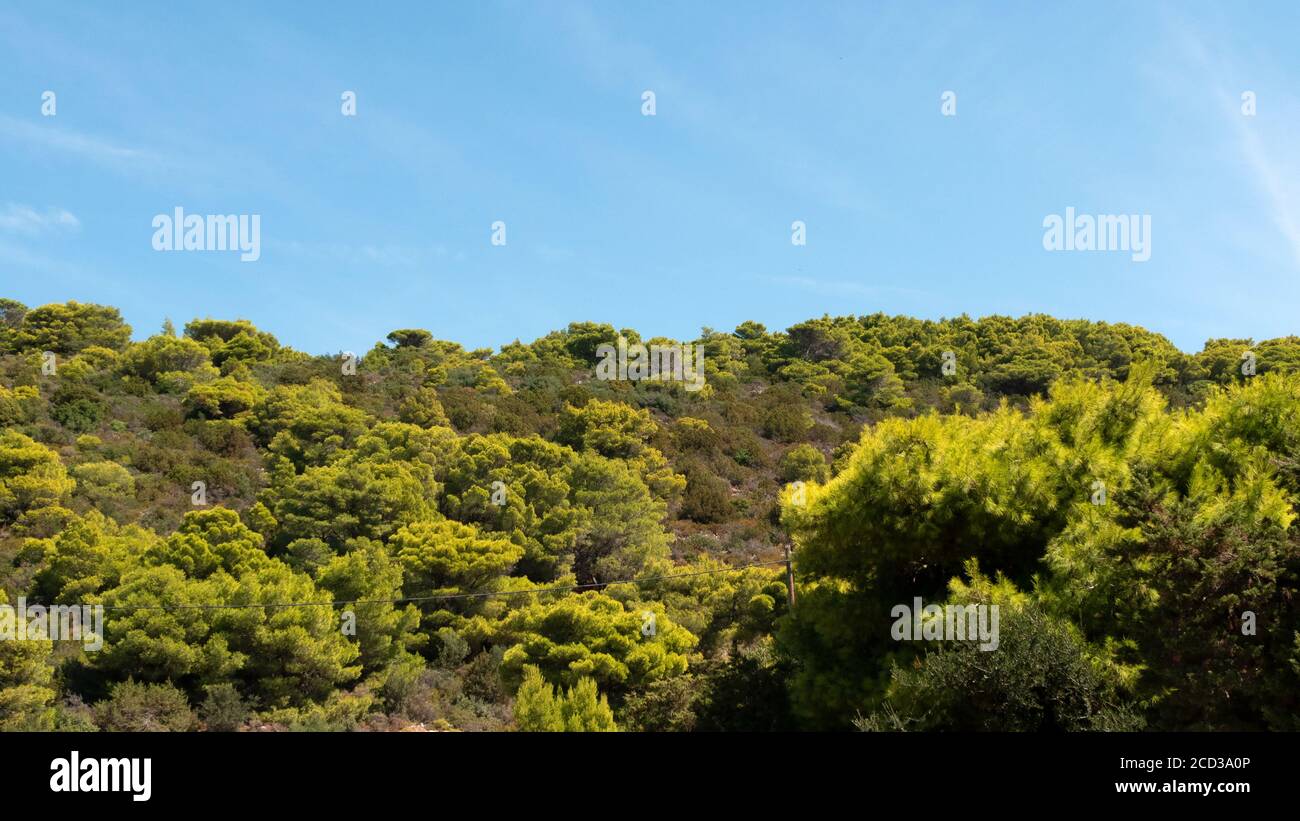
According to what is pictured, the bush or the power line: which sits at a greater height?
the power line

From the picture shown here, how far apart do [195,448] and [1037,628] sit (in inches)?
1246

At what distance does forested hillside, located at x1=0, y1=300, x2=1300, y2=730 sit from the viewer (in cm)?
888

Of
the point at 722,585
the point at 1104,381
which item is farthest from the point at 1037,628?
the point at 722,585

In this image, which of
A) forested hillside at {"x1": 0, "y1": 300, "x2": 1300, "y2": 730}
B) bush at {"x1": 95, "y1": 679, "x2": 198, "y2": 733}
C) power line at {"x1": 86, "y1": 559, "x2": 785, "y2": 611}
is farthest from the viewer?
power line at {"x1": 86, "y1": 559, "x2": 785, "y2": 611}

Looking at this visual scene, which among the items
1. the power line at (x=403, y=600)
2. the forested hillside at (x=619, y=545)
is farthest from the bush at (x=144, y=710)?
the power line at (x=403, y=600)

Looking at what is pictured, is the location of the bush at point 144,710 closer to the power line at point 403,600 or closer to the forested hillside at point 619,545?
the forested hillside at point 619,545

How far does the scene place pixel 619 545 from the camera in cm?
2723

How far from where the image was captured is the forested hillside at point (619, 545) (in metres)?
8.88

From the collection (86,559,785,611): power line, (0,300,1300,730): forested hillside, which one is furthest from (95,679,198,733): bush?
(86,559,785,611): power line

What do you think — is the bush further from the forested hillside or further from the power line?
the power line

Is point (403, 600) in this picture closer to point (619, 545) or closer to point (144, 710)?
point (144, 710)

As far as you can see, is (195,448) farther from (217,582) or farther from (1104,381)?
(1104,381)
